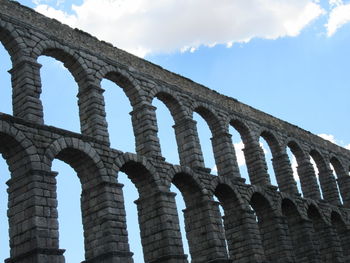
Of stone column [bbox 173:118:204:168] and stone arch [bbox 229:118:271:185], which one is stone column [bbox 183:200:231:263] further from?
stone arch [bbox 229:118:271:185]

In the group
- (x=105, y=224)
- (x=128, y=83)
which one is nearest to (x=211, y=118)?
(x=128, y=83)

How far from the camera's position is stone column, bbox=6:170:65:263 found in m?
15.5

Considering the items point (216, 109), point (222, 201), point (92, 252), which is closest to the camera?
point (92, 252)

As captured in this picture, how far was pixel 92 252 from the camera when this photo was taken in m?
17.9

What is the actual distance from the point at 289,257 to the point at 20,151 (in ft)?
47.5

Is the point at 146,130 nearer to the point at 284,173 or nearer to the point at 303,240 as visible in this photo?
the point at 284,173

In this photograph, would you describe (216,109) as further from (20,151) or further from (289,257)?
(20,151)

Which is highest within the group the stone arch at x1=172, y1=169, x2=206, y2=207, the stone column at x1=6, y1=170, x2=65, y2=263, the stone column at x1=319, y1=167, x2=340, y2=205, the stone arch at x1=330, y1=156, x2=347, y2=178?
the stone arch at x1=330, y1=156, x2=347, y2=178

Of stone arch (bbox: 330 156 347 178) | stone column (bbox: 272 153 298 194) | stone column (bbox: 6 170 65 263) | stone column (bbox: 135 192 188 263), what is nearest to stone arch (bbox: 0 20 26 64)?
stone column (bbox: 6 170 65 263)

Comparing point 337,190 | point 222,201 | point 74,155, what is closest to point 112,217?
point 74,155

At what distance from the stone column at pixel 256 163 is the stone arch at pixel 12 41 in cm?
1382

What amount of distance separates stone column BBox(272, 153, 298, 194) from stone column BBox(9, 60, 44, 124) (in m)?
16.1

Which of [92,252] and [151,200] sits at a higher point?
[151,200]

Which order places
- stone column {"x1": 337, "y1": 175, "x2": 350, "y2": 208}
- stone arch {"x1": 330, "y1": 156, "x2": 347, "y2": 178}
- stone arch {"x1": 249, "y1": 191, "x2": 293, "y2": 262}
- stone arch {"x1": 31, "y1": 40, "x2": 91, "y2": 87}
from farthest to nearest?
stone arch {"x1": 330, "y1": 156, "x2": 347, "y2": 178}, stone column {"x1": 337, "y1": 175, "x2": 350, "y2": 208}, stone arch {"x1": 249, "y1": 191, "x2": 293, "y2": 262}, stone arch {"x1": 31, "y1": 40, "x2": 91, "y2": 87}
